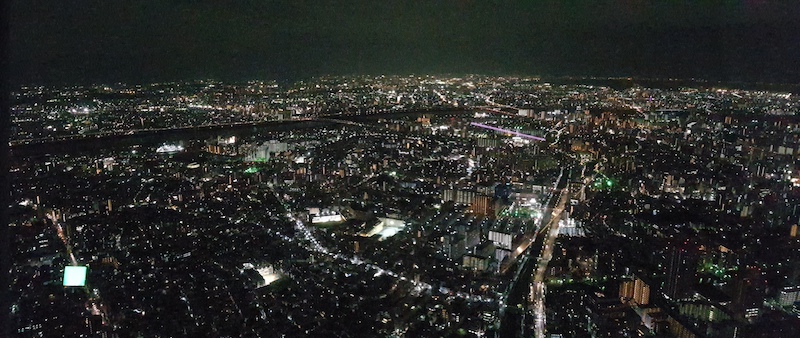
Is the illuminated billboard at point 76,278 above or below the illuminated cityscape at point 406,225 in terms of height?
above

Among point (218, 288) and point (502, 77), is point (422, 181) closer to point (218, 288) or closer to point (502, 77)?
point (218, 288)

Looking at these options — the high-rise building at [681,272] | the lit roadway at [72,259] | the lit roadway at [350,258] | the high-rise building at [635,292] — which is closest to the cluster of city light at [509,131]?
the high-rise building at [681,272]

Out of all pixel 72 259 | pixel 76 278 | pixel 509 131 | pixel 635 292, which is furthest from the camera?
pixel 509 131

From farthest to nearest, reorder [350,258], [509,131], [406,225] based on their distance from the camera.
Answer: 1. [509,131]
2. [406,225]
3. [350,258]

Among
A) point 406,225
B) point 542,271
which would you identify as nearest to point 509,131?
point 406,225

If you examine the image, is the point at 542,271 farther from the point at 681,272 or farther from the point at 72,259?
the point at 72,259

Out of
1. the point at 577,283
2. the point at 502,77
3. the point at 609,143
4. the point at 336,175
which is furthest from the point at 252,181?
the point at 502,77

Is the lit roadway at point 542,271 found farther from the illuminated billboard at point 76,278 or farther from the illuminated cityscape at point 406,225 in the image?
the illuminated billboard at point 76,278

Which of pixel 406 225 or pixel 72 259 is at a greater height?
pixel 72 259

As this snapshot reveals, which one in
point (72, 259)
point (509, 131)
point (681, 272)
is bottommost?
point (681, 272)

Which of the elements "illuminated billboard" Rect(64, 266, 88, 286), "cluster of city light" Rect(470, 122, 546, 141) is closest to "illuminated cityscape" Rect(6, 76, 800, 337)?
"illuminated billboard" Rect(64, 266, 88, 286)
